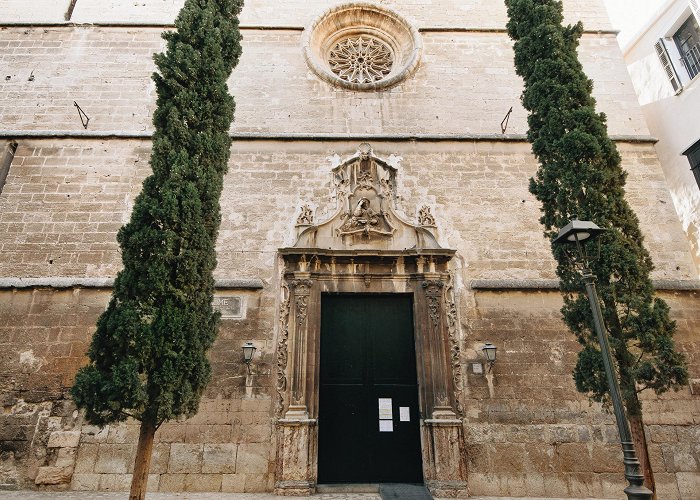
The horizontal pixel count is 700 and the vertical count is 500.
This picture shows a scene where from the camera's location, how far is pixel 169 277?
444 centimetres

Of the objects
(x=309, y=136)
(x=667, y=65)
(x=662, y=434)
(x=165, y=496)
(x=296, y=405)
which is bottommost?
(x=165, y=496)

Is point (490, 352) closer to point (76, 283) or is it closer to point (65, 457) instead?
point (65, 457)

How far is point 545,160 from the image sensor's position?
5.67 metres

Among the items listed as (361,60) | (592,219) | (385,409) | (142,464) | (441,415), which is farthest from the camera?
(361,60)

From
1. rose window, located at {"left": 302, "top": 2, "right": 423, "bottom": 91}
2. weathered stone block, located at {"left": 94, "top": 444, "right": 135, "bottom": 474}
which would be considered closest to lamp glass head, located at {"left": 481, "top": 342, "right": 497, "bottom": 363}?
weathered stone block, located at {"left": 94, "top": 444, "right": 135, "bottom": 474}

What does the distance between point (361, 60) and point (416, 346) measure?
19.2 feet

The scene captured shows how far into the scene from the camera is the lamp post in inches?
133

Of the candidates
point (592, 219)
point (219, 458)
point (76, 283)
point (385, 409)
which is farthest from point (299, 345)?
point (592, 219)

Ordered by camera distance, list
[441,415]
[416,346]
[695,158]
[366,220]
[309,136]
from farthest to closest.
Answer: [309,136] < [695,158] < [366,220] < [416,346] < [441,415]

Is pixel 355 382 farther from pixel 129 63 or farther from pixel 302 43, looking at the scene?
pixel 129 63

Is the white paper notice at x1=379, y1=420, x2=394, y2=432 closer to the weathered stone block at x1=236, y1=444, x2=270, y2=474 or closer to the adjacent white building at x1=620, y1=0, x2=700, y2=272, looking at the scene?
the weathered stone block at x1=236, y1=444, x2=270, y2=474

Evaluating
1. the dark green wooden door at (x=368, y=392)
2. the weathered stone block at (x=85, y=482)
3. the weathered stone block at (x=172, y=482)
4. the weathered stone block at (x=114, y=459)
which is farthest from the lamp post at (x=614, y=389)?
the weathered stone block at (x=85, y=482)

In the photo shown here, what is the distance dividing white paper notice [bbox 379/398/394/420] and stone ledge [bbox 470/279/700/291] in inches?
83.5

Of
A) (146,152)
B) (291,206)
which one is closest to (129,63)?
(146,152)
